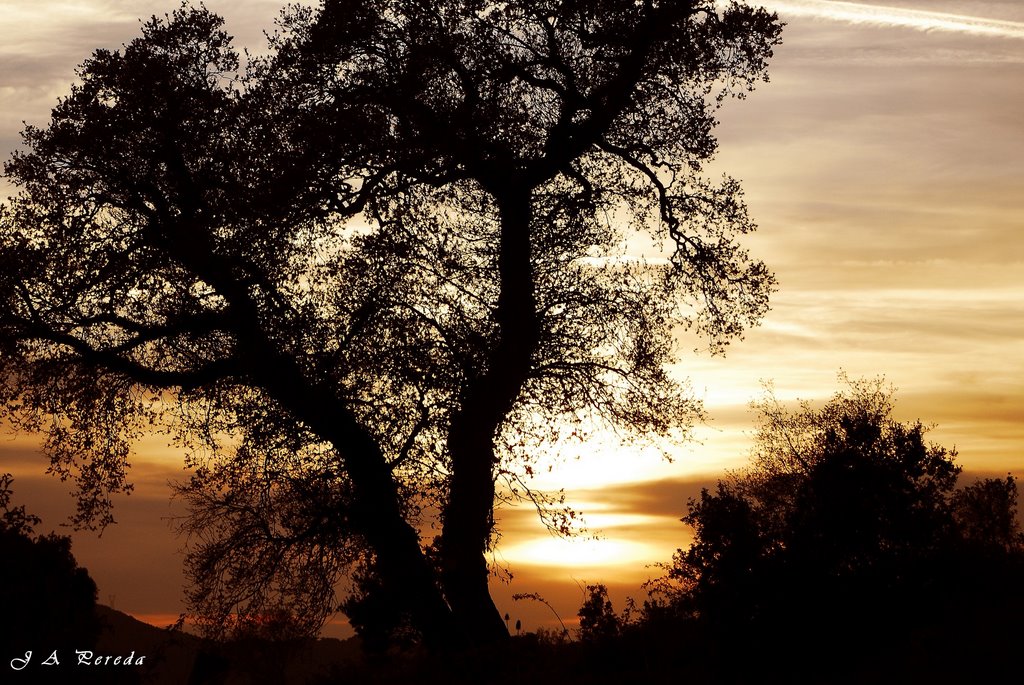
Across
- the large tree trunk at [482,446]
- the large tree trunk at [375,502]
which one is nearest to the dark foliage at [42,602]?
the large tree trunk at [375,502]

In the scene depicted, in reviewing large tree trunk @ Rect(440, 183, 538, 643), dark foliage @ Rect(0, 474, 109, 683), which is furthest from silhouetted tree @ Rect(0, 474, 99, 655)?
large tree trunk @ Rect(440, 183, 538, 643)

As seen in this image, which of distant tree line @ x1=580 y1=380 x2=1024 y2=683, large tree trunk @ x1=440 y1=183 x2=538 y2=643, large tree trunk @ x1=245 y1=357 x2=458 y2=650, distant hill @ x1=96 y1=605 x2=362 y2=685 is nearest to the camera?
distant tree line @ x1=580 y1=380 x2=1024 y2=683

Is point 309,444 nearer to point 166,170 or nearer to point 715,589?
point 166,170

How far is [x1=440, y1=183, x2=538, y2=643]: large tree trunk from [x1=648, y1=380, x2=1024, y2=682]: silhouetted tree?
Answer: 556cm

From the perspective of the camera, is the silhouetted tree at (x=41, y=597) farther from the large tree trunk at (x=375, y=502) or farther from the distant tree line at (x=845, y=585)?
the distant tree line at (x=845, y=585)

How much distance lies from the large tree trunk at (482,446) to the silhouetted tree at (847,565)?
556 centimetres

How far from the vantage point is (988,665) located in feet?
43.8

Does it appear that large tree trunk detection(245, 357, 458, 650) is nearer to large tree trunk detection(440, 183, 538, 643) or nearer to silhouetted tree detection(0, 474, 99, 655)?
large tree trunk detection(440, 183, 538, 643)

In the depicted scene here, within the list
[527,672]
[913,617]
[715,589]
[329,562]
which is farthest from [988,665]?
[329,562]

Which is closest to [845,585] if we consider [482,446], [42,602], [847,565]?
[847,565]

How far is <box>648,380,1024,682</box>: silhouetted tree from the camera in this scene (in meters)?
Answer: 15.3

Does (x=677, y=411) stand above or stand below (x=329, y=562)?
above

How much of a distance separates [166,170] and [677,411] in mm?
13414

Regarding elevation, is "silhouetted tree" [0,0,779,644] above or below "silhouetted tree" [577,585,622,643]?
above
